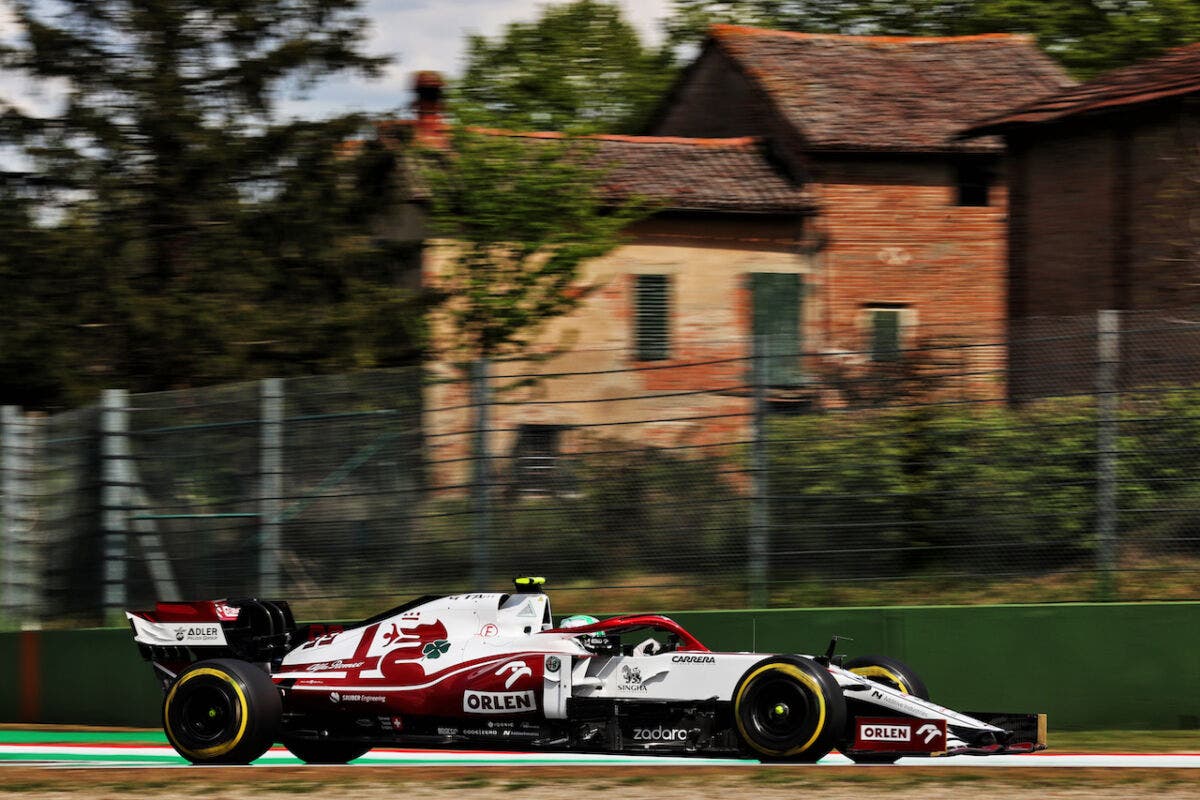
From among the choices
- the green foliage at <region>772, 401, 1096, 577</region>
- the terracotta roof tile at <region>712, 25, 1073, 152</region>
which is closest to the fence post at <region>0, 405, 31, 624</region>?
the green foliage at <region>772, 401, 1096, 577</region>

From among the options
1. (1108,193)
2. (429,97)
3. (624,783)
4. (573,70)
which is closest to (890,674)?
(624,783)

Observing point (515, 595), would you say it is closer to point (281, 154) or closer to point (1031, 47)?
point (281, 154)

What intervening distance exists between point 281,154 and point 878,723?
16.3 meters

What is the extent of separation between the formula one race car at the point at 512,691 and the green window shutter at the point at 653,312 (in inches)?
770

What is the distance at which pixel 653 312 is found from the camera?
3023 cm

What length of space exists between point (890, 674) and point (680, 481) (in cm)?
342

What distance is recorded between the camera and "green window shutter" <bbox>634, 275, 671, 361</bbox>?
30156 mm

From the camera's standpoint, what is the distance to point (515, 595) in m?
10.4

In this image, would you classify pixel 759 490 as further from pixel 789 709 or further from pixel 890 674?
pixel 789 709

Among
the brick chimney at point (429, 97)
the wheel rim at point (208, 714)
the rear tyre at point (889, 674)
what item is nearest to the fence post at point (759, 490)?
the rear tyre at point (889, 674)

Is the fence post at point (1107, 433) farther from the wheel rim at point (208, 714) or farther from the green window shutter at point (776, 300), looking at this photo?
the green window shutter at point (776, 300)

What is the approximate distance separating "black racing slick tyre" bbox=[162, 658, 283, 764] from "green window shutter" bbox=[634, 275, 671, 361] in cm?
2025

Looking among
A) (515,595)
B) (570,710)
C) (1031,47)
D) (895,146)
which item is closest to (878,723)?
(570,710)

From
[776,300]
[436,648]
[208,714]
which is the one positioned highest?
[776,300]
